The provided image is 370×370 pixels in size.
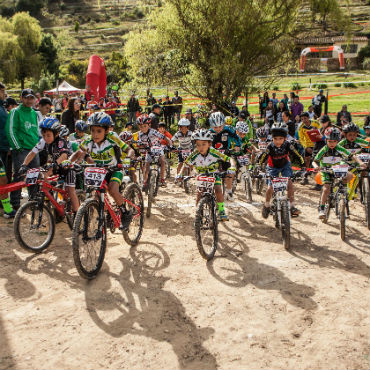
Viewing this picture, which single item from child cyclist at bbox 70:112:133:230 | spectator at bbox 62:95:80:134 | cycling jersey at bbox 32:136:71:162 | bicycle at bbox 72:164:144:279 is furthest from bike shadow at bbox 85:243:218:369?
spectator at bbox 62:95:80:134

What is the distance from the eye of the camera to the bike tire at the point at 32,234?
6.14m

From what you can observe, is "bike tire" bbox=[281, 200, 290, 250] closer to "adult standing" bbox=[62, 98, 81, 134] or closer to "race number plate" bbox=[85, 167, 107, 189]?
"race number plate" bbox=[85, 167, 107, 189]

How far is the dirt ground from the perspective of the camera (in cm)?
409

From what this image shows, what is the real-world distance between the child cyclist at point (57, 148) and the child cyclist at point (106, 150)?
713 millimetres

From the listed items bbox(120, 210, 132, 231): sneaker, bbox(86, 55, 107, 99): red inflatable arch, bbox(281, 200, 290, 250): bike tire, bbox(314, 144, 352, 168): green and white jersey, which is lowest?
bbox(281, 200, 290, 250): bike tire

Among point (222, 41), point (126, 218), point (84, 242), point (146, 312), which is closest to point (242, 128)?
point (126, 218)

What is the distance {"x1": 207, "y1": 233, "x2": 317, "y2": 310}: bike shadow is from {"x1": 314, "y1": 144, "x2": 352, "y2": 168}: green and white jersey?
102 inches

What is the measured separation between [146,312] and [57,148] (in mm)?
3654

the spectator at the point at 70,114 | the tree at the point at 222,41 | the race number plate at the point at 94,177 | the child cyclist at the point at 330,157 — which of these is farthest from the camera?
the tree at the point at 222,41

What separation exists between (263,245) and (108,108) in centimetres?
1671

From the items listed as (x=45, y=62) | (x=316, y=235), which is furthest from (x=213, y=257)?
(x=45, y=62)

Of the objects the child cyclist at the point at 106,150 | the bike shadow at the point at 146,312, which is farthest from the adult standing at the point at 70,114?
the bike shadow at the point at 146,312

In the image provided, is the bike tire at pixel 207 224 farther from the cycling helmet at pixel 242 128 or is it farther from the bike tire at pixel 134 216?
the cycling helmet at pixel 242 128

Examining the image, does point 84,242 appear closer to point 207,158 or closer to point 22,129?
point 207,158
